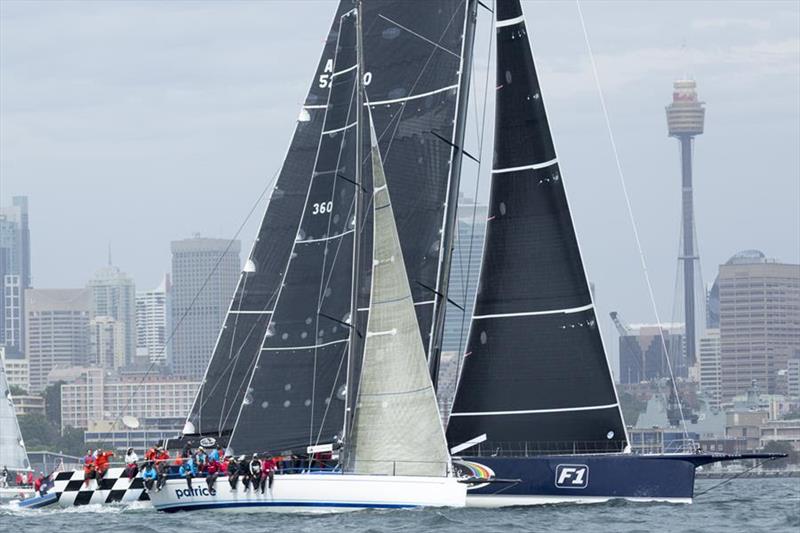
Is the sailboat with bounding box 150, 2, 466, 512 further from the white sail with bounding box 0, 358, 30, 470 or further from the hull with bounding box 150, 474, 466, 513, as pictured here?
the white sail with bounding box 0, 358, 30, 470

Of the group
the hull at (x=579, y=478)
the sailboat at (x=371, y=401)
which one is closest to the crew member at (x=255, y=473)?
the sailboat at (x=371, y=401)

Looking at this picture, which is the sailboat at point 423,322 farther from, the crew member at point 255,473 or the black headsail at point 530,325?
the crew member at point 255,473

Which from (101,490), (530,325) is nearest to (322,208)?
(530,325)

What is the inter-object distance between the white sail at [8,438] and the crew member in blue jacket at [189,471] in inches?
1108

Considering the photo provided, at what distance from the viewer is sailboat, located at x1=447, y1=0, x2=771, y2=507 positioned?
36.5m

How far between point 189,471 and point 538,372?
694 cm

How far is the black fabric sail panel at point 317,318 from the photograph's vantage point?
37.5m

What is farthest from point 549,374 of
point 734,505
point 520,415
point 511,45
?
point 734,505

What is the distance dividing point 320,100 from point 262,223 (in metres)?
3.20

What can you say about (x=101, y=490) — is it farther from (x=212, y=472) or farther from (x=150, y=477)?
(x=212, y=472)

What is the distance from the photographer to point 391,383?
35.4m

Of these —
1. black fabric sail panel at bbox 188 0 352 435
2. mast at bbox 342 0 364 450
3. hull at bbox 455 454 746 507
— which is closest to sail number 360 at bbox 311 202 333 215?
mast at bbox 342 0 364 450

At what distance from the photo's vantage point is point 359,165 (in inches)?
1458

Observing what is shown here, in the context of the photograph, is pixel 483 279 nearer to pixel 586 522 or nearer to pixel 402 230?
pixel 402 230
